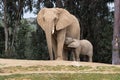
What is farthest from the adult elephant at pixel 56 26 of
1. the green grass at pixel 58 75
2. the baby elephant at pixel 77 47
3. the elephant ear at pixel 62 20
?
the green grass at pixel 58 75

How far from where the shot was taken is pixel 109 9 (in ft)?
108

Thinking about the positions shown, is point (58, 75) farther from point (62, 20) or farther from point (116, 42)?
point (116, 42)

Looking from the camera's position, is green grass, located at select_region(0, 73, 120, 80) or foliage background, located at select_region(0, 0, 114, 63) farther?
foliage background, located at select_region(0, 0, 114, 63)

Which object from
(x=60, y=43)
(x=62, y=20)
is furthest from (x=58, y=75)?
(x=62, y=20)

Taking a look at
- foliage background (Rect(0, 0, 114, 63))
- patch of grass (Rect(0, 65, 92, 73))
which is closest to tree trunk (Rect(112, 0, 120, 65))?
foliage background (Rect(0, 0, 114, 63))

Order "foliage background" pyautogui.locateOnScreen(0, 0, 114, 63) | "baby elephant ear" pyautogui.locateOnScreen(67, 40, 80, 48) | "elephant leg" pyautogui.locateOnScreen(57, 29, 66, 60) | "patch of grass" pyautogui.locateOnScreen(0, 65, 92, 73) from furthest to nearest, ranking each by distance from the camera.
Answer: "foliage background" pyautogui.locateOnScreen(0, 0, 114, 63) → "baby elephant ear" pyautogui.locateOnScreen(67, 40, 80, 48) → "elephant leg" pyautogui.locateOnScreen(57, 29, 66, 60) → "patch of grass" pyautogui.locateOnScreen(0, 65, 92, 73)

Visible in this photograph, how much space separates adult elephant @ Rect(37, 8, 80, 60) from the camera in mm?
17850

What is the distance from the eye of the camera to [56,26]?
18422 millimetres

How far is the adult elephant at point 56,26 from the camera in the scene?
17.9 metres

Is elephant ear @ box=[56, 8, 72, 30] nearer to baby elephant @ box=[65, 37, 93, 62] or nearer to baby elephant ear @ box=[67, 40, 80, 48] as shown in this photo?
baby elephant @ box=[65, 37, 93, 62]

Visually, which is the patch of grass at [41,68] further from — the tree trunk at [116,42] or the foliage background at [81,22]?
the foliage background at [81,22]

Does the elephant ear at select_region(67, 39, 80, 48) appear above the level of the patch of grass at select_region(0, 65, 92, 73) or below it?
below

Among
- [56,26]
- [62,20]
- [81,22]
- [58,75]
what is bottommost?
[81,22]

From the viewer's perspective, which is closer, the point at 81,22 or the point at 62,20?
the point at 62,20
